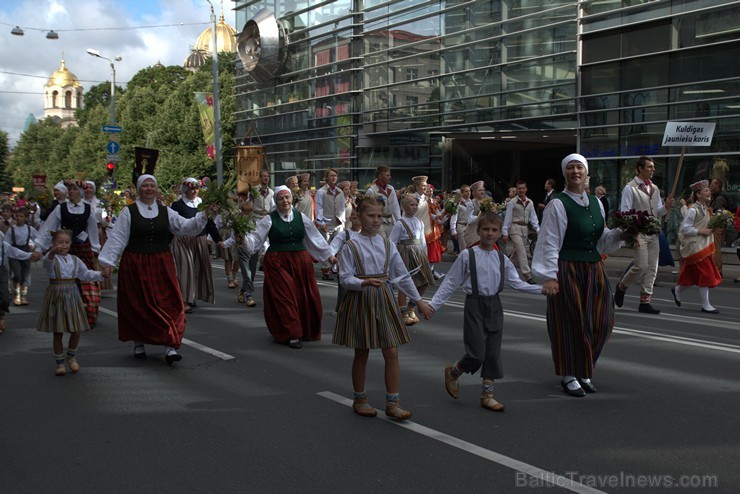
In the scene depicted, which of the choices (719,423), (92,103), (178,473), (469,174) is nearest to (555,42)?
(469,174)

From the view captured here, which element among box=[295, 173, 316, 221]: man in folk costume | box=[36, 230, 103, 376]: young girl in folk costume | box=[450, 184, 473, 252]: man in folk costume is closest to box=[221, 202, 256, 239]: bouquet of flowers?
box=[36, 230, 103, 376]: young girl in folk costume

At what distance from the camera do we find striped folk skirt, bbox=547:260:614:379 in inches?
245

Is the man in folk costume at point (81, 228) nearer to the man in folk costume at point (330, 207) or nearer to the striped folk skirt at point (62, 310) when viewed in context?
the striped folk skirt at point (62, 310)

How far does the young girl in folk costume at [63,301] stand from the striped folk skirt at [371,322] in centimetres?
295

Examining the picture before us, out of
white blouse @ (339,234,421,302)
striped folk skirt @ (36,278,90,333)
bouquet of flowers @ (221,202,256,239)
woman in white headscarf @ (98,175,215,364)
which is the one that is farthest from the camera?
bouquet of flowers @ (221,202,256,239)

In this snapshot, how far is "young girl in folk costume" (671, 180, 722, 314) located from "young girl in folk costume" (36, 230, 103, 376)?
312 inches

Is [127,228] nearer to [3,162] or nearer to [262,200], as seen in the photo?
[262,200]

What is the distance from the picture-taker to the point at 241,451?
Result: 16.6ft

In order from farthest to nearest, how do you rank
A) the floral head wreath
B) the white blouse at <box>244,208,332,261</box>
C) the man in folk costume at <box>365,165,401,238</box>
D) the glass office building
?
the glass office building < the man in folk costume at <box>365,165,401,238</box> < the floral head wreath < the white blouse at <box>244,208,332,261</box>

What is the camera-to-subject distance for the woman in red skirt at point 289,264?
8742 millimetres

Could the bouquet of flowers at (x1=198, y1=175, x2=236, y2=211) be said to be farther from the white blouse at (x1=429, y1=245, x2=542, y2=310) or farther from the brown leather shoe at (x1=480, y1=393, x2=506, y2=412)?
the brown leather shoe at (x1=480, y1=393, x2=506, y2=412)

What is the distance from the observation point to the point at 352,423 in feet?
18.6

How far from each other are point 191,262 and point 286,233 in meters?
2.95

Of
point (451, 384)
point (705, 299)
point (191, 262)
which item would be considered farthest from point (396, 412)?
point (705, 299)
